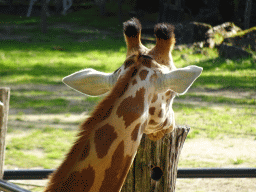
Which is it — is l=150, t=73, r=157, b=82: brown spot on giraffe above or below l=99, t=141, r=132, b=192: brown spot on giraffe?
above

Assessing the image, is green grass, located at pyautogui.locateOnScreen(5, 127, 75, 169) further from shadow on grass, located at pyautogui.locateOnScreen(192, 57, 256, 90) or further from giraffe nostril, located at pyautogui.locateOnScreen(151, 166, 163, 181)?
shadow on grass, located at pyautogui.locateOnScreen(192, 57, 256, 90)

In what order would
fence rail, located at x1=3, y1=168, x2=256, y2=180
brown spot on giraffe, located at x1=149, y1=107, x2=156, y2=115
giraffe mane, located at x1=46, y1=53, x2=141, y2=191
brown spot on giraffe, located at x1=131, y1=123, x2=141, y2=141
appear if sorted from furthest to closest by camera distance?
fence rail, located at x1=3, y1=168, x2=256, y2=180
brown spot on giraffe, located at x1=149, y1=107, x2=156, y2=115
brown spot on giraffe, located at x1=131, y1=123, x2=141, y2=141
giraffe mane, located at x1=46, y1=53, x2=141, y2=191

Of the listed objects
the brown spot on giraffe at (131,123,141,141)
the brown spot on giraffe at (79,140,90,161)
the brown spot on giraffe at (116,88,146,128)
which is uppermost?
the brown spot on giraffe at (116,88,146,128)

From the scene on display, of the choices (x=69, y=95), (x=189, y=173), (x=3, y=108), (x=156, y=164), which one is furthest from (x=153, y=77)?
(x=69, y=95)

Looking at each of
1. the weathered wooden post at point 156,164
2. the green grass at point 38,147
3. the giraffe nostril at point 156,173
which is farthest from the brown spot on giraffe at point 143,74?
the green grass at point 38,147

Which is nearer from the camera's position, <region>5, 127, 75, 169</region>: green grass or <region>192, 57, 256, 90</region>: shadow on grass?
<region>5, 127, 75, 169</region>: green grass

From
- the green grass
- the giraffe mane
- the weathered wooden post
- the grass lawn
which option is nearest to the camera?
the giraffe mane

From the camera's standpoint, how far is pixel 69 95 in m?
7.68

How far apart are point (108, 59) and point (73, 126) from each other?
188 inches

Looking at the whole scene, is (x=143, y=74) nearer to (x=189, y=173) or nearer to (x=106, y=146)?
(x=106, y=146)

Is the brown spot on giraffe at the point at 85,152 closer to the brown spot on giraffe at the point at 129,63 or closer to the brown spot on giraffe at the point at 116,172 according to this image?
the brown spot on giraffe at the point at 116,172

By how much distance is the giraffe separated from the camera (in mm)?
1429

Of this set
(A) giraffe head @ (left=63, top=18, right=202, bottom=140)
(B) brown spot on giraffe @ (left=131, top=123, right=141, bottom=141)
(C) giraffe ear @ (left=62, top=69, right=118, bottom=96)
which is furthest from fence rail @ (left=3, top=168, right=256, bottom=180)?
(B) brown spot on giraffe @ (left=131, top=123, right=141, bottom=141)

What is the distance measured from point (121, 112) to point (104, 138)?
0.12 metres
